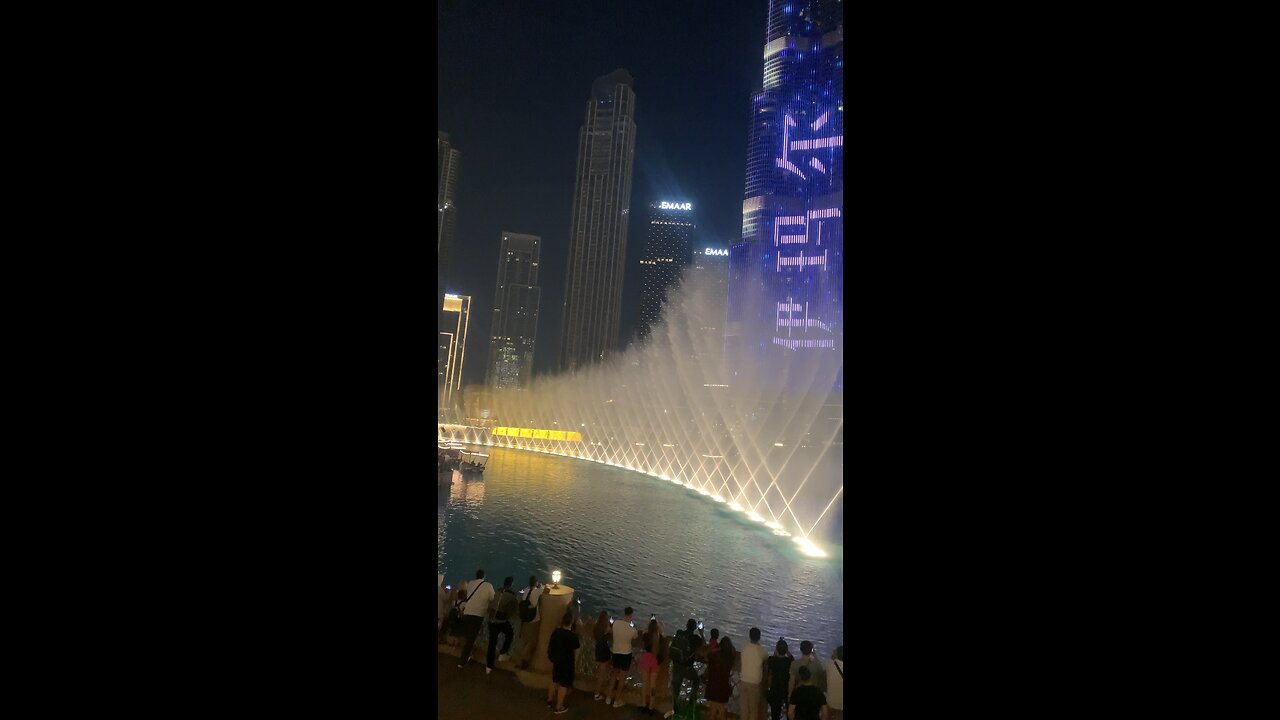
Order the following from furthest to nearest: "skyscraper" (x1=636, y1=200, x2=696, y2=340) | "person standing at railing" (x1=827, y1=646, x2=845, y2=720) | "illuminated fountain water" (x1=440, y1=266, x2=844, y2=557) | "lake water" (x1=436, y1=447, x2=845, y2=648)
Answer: "skyscraper" (x1=636, y1=200, x2=696, y2=340) → "illuminated fountain water" (x1=440, y1=266, x2=844, y2=557) → "lake water" (x1=436, y1=447, x2=845, y2=648) → "person standing at railing" (x1=827, y1=646, x2=845, y2=720)

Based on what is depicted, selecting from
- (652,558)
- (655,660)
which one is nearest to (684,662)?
(655,660)

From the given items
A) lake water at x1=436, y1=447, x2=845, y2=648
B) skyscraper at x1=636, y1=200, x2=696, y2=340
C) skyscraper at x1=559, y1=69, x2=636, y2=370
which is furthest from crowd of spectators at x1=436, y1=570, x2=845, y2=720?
skyscraper at x1=636, y1=200, x2=696, y2=340

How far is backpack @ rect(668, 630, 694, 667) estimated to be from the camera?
3428 millimetres

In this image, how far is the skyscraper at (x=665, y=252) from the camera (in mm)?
39844

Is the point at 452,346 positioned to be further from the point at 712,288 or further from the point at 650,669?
the point at 650,669

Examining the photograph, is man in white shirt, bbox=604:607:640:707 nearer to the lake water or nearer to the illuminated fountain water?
the lake water

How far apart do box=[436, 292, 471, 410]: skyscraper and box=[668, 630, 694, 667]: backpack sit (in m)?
28.8

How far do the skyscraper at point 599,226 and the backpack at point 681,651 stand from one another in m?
20.8

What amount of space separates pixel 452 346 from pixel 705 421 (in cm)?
1870

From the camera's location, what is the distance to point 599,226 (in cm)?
2822
